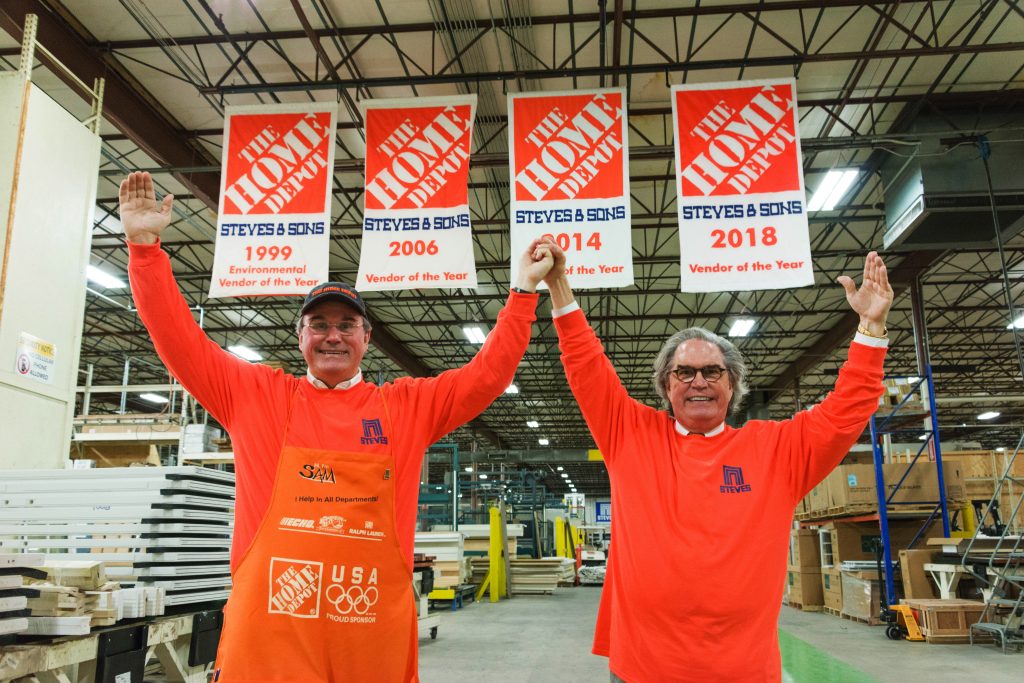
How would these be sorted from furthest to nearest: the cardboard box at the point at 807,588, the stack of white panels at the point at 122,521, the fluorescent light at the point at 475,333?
the fluorescent light at the point at 475,333, the cardboard box at the point at 807,588, the stack of white panels at the point at 122,521

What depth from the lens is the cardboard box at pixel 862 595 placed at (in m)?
10.7

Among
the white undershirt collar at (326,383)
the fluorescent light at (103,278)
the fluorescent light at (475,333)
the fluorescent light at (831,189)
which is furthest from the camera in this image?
the fluorescent light at (475,333)

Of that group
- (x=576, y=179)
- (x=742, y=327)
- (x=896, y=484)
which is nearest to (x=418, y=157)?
(x=576, y=179)

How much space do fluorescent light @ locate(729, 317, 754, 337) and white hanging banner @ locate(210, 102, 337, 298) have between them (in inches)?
513

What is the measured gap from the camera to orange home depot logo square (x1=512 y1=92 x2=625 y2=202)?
7.07 metres

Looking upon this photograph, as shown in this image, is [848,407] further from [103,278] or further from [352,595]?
[103,278]

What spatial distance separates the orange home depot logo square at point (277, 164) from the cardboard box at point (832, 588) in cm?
1025

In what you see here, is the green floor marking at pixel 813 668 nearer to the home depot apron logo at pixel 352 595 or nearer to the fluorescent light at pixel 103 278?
the home depot apron logo at pixel 352 595

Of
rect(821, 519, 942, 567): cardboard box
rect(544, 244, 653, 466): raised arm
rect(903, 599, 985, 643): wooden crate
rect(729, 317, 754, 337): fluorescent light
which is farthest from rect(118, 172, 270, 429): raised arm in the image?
rect(729, 317, 754, 337): fluorescent light

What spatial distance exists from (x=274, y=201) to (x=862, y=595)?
10.0m

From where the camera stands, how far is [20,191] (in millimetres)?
4891

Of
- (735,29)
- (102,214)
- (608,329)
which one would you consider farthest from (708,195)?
(608,329)

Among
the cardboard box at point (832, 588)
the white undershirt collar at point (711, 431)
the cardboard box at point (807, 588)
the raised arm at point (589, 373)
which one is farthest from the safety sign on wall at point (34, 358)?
the cardboard box at point (807, 588)

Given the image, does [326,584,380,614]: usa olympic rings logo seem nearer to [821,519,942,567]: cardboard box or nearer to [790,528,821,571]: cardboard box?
[821,519,942,567]: cardboard box
